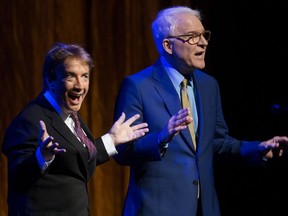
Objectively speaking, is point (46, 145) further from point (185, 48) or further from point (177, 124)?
point (185, 48)

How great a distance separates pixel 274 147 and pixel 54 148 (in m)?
1.15

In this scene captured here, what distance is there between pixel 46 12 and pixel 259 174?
1755mm

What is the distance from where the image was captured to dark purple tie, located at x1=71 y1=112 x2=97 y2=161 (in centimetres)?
248

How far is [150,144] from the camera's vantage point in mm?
2602

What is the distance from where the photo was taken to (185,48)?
2934 mm

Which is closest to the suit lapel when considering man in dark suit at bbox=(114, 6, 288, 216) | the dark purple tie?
man in dark suit at bbox=(114, 6, 288, 216)

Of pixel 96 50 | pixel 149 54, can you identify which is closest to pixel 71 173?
pixel 96 50

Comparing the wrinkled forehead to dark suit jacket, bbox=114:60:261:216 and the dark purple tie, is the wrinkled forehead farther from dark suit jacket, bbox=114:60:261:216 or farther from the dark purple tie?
the dark purple tie

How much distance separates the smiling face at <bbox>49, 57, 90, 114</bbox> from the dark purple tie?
2.5 inches

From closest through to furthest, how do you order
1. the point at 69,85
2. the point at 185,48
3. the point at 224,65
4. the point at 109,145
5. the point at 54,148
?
1. the point at 54,148
2. the point at 69,85
3. the point at 109,145
4. the point at 185,48
5. the point at 224,65

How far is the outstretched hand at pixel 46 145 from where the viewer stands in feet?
7.11

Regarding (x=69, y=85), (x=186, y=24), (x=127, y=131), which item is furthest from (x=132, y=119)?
(x=186, y=24)

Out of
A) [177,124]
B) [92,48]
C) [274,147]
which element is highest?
[92,48]

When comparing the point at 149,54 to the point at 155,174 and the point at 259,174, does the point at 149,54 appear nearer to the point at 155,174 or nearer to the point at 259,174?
the point at 259,174
